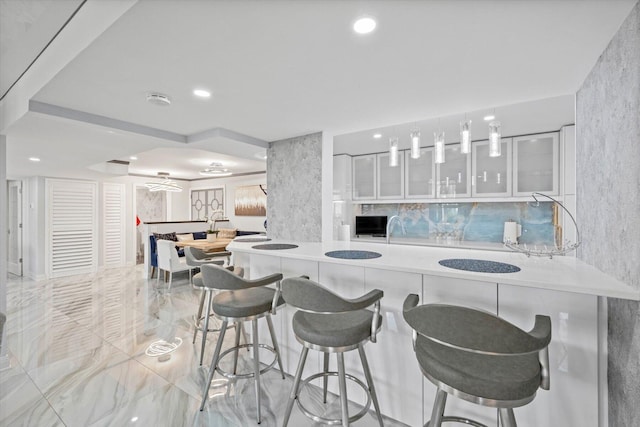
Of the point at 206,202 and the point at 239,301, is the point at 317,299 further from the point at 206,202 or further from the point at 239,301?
the point at 206,202

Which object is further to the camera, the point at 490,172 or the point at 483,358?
the point at 490,172

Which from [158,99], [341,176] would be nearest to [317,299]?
[158,99]

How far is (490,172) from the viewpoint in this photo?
3783 mm

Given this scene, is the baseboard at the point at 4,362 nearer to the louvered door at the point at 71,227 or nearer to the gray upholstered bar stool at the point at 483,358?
the gray upholstered bar stool at the point at 483,358

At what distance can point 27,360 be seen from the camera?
2500 millimetres

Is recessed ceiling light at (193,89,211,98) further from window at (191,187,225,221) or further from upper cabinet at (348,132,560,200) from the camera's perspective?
window at (191,187,225,221)

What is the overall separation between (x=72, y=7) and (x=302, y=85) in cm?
115

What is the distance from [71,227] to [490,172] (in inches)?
305

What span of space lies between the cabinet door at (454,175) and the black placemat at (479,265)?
2473 mm

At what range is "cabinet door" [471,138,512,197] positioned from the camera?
3.65m

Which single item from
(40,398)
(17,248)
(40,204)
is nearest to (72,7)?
(40,398)

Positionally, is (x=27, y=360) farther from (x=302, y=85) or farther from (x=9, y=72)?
(x=302, y=85)

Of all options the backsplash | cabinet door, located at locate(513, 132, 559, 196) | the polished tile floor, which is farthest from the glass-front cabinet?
the polished tile floor

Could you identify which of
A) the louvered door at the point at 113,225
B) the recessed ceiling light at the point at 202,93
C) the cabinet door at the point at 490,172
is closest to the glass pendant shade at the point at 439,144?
the recessed ceiling light at the point at 202,93
